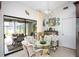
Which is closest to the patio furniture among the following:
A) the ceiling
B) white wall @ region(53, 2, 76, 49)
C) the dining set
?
the dining set

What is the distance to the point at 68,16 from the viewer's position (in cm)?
370

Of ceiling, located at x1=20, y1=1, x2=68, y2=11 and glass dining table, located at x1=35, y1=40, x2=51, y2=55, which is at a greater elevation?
ceiling, located at x1=20, y1=1, x2=68, y2=11

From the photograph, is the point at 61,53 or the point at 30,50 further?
the point at 61,53

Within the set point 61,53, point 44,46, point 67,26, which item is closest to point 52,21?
point 67,26

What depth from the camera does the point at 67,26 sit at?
12.2 feet

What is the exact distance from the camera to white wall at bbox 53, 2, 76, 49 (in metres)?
3.57

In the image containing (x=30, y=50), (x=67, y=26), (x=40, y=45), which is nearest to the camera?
(x=30, y=50)

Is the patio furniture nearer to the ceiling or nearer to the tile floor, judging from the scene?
the tile floor

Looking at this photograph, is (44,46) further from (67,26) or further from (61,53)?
(67,26)

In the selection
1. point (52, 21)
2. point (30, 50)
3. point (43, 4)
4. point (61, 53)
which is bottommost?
point (61, 53)

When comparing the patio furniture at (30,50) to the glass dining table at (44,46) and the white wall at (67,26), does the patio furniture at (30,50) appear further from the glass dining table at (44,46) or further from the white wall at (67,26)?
the white wall at (67,26)

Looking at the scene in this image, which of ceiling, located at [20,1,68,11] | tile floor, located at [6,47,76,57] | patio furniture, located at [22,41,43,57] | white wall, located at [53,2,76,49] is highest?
ceiling, located at [20,1,68,11]

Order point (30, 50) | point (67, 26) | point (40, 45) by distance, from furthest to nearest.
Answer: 1. point (67, 26)
2. point (40, 45)
3. point (30, 50)

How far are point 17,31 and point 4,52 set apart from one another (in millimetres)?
749
